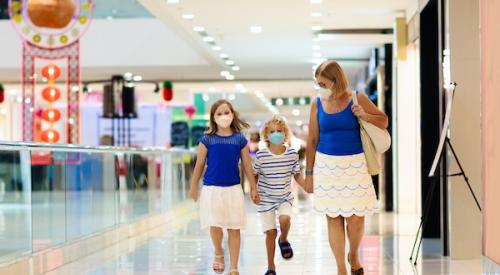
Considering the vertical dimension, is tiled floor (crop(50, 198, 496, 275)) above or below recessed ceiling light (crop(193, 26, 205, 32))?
below

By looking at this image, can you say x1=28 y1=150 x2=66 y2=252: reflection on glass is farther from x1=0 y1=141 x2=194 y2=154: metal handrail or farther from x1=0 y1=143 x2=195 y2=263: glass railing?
x1=0 y1=141 x2=194 y2=154: metal handrail

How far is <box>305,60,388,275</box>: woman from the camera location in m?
6.53

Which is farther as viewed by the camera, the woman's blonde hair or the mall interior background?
the mall interior background

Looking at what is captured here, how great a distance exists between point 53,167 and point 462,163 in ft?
12.7

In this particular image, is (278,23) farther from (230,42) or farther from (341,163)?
(341,163)

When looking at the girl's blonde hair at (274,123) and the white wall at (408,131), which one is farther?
the white wall at (408,131)

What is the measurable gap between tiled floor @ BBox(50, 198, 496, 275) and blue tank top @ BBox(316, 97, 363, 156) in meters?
1.59

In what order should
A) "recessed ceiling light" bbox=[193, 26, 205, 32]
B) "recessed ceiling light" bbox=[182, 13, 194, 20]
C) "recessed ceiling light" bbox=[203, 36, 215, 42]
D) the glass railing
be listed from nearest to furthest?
the glass railing
"recessed ceiling light" bbox=[182, 13, 194, 20]
"recessed ceiling light" bbox=[193, 26, 205, 32]
"recessed ceiling light" bbox=[203, 36, 215, 42]

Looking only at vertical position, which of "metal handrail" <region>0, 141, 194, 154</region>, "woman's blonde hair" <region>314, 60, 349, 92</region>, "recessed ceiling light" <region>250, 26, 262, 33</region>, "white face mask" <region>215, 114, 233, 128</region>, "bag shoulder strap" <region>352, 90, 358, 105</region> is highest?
"recessed ceiling light" <region>250, 26, 262, 33</region>

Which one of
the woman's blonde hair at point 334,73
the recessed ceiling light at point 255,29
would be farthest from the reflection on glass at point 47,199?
the recessed ceiling light at point 255,29

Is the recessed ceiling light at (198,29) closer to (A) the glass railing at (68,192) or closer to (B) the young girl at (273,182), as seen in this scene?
(A) the glass railing at (68,192)

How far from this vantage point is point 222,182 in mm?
7133

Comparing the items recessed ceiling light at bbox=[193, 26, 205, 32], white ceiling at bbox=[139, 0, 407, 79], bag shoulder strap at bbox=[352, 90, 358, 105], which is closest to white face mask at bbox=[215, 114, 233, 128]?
bag shoulder strap at bbox=[352, 90, 358, 105]

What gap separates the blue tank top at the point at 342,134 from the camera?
655cm
